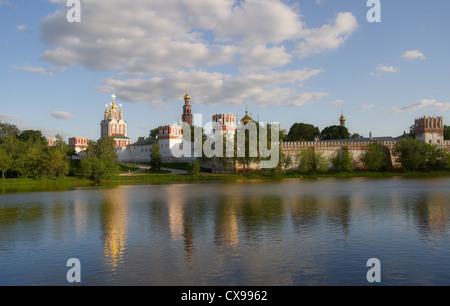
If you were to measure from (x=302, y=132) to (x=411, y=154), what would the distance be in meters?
38.3

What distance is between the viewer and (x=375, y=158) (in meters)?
66.1

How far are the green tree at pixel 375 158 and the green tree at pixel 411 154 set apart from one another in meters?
3.05

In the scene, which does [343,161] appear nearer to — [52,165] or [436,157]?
[436,157]

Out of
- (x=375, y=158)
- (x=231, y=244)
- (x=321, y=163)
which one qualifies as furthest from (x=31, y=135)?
(x=231, y=244)

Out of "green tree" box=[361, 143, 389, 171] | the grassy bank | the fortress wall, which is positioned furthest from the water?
the fortress wall

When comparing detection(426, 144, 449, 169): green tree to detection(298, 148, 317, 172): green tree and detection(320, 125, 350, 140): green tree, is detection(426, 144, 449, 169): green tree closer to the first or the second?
detection(298, 148, 317, 172): green tree

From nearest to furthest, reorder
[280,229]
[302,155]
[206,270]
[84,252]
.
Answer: [206,270] < [84,252] < [280,229] < [302,155]

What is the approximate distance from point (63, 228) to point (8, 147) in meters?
43.4

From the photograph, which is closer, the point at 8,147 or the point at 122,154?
the point at 8,147

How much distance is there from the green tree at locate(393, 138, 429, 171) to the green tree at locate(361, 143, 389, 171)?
305cm

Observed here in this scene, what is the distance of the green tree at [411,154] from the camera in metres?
62.7
